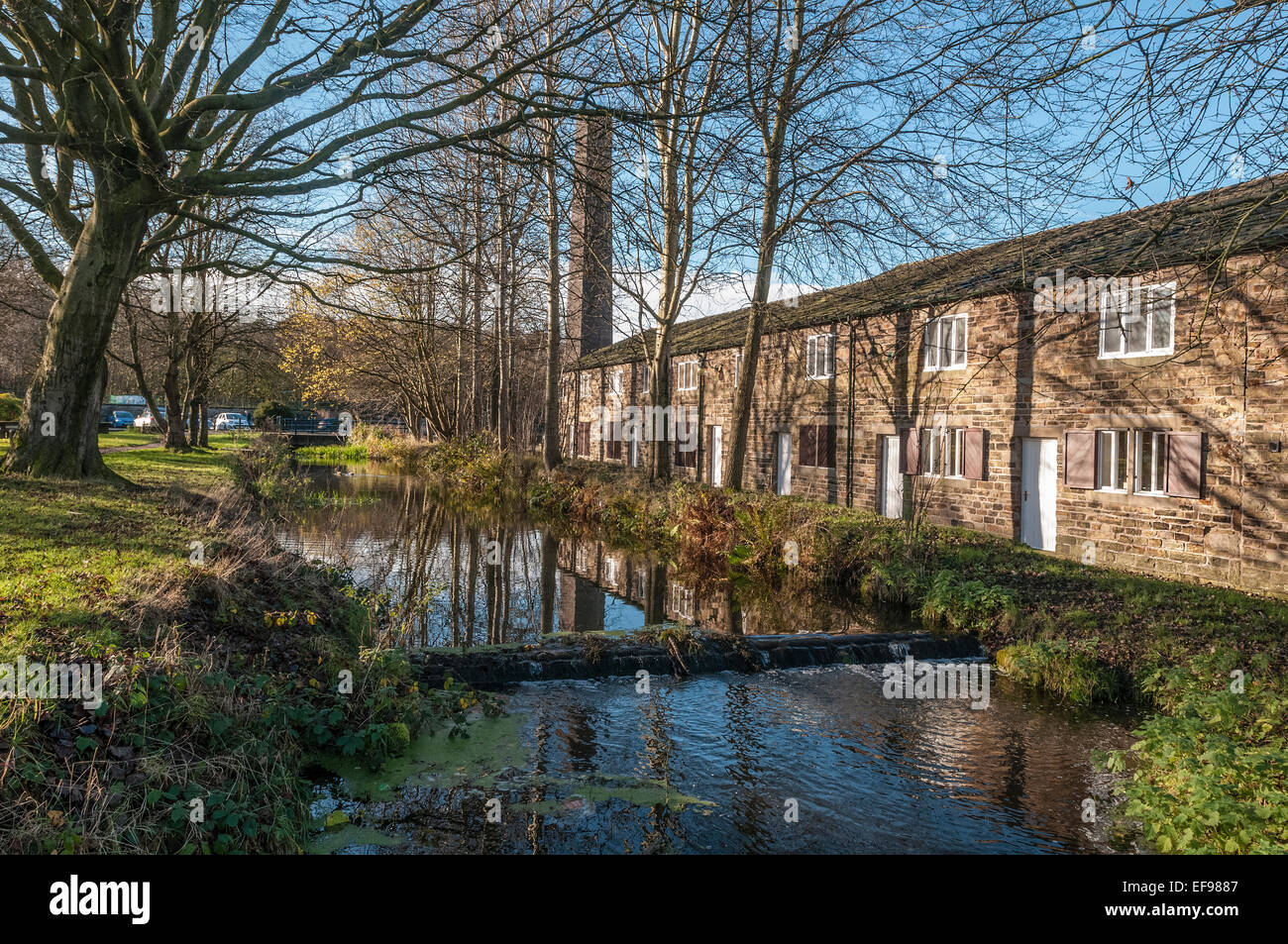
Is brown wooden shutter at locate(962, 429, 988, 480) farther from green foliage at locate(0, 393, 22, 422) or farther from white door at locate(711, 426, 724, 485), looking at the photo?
green foliage at locate(0, 393, 22, 422)

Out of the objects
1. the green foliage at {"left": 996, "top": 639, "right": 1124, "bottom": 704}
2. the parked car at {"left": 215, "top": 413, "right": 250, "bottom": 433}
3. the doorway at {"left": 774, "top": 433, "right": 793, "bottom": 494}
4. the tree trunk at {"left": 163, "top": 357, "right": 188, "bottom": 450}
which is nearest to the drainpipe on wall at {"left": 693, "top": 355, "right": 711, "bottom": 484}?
the doorway at {"left": 774, "top": 433, "right": 793, "bottom": 494}

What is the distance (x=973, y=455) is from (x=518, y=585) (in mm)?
9361

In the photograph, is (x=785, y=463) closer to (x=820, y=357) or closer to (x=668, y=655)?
(x=820, y=357)

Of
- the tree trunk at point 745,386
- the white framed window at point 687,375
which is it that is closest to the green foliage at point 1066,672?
the tree trunk at point 745,386

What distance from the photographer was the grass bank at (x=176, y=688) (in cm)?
411

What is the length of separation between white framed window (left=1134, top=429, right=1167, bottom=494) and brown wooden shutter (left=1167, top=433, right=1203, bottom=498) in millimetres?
202

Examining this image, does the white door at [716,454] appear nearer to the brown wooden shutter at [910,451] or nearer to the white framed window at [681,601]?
the brown wooden shutter at [910,451]

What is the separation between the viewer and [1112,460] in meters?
13.3

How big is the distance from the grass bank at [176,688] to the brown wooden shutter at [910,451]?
1245cm

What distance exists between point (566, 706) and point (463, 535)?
36.2ft

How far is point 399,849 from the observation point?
15.7 ft

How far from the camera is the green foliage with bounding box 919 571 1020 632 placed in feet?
33.1
